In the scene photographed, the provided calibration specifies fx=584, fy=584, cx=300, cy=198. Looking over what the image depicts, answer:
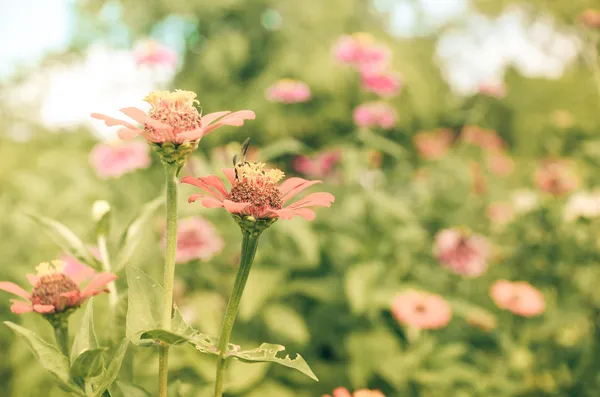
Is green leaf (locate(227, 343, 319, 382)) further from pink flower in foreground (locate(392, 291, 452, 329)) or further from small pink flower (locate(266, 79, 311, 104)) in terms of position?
small pink flower (locate(266, 79, 311, 104))

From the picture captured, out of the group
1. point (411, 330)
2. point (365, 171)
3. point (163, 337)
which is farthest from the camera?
point (365, 171)

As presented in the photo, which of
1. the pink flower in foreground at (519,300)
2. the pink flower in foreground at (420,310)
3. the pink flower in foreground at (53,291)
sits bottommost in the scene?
the pink flower in foreground at (53,291)

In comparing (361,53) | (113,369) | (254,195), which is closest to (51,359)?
(113,369)

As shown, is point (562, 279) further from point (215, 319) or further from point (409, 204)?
point (215, 319)

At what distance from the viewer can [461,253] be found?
6.69 ft

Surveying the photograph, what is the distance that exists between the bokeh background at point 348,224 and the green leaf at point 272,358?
236mm

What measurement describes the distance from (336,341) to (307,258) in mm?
294

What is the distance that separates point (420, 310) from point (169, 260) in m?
1.10

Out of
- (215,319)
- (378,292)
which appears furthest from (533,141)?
(215,319)

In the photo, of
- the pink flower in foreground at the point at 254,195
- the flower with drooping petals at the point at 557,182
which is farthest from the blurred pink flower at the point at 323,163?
the pink flower in foreground at the point at 254,195

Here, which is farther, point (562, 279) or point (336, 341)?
point (562, 279)

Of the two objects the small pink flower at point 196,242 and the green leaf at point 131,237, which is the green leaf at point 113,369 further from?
the small pink flower at point 196,242

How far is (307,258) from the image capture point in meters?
1.73

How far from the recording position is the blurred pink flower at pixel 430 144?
10.7ft
